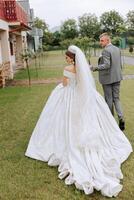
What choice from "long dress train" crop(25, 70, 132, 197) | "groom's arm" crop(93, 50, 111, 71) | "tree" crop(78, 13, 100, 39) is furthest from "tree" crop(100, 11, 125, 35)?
"long dress train" crop(25, 70, 132, 197)

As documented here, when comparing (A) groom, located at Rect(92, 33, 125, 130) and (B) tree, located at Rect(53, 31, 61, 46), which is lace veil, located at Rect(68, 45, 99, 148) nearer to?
(A) groom, located at Rect(92, 33, 125, 130)

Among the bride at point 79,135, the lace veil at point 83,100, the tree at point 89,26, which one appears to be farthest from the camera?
the tree at point 89,26

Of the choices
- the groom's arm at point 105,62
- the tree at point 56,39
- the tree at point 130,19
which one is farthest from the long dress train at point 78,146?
the tree at point 130,19

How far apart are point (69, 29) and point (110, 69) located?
203 feet

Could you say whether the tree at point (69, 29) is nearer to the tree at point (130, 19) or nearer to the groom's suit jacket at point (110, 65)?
the tree at point (130, 19)

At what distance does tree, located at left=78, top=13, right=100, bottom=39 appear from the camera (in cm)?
6606

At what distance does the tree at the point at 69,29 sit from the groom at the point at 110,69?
191 feet

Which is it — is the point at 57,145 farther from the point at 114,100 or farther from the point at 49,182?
the point at 114,100

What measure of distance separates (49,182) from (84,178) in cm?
56

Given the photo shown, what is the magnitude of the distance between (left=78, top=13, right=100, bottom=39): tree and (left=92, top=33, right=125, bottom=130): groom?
58148 mm

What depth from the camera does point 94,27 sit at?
223ft

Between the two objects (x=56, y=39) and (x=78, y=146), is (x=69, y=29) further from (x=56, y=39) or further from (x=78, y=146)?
(x=78, y=146)

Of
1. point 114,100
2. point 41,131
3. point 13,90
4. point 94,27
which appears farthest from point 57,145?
point 94,27

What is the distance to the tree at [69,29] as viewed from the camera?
216 feet
